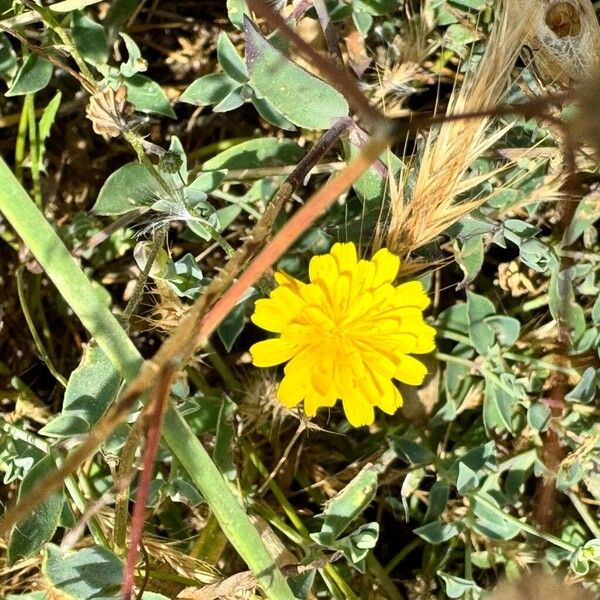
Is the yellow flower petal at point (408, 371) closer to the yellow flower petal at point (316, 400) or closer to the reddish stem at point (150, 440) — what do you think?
the yellow flower petal at point (316, 400)

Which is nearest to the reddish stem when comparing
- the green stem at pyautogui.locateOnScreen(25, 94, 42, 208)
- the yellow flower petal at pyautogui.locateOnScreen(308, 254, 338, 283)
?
the yellow flower petal at pyautogui.locateOnScreen(308, 254, 338, 283)

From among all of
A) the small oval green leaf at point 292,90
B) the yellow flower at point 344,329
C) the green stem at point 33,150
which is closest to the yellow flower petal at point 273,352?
the yellow flower at point 344,329

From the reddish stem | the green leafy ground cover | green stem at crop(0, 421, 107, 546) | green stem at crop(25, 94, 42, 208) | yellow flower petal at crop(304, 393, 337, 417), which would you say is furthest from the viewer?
green stem at crop(25, 94, 42, 208)

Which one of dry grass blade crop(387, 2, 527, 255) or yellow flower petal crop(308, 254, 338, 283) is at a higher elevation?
dry grass blade crop(387, 2, 527, 255)

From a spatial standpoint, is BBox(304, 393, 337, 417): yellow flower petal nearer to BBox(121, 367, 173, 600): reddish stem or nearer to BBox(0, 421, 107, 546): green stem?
BBox(121, 367, 173, 600): reddish stem

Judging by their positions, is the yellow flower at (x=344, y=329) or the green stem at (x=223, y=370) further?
the green stem at (x=223, y=370)

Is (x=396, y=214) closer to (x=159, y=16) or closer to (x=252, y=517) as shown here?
(x=252, y=517)
